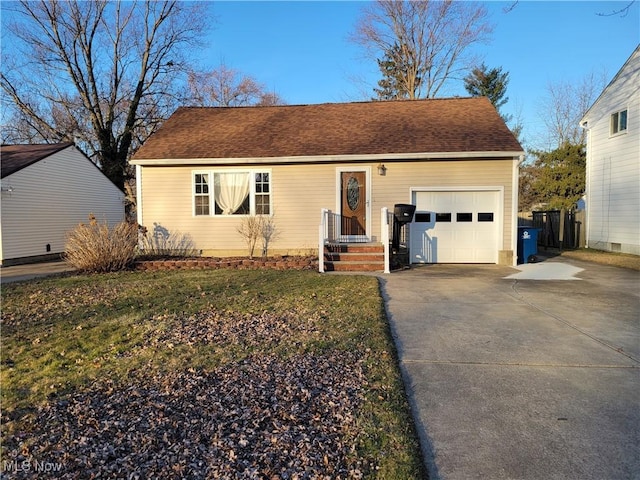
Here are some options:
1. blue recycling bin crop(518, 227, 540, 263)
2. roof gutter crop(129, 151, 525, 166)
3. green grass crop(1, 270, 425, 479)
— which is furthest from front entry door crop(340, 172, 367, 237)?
Result: blue recycling bin crop(518, 227, 540, 263)

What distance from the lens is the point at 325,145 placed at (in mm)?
11641

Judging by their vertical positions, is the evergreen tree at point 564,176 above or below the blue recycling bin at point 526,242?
above

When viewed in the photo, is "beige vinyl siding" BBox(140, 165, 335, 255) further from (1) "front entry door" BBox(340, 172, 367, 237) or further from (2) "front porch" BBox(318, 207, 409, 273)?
(2) "front porch" BBox(318, 207, 409, 273)

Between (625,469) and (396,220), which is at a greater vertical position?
(396,220)

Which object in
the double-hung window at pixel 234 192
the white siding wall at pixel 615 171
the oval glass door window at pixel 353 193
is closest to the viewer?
the oval glass door window at pixel 353 193

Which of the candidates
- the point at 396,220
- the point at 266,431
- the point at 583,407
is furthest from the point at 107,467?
the point at 396,220

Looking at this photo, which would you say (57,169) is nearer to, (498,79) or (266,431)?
(266,431)

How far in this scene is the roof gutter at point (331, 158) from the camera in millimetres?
10688

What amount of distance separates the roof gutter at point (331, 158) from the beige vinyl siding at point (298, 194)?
0.20m

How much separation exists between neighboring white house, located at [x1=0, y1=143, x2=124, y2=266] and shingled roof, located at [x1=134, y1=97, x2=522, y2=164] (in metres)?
5.06

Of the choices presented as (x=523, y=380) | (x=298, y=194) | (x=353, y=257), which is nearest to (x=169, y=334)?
(x=523, y=380)

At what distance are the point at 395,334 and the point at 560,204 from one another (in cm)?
1825

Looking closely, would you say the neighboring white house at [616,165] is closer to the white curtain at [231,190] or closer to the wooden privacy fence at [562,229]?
the wooden privacy fence at [562,229]

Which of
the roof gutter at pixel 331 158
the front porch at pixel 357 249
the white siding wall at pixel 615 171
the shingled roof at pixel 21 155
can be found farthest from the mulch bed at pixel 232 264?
the white siding wall at pixel 615 171
